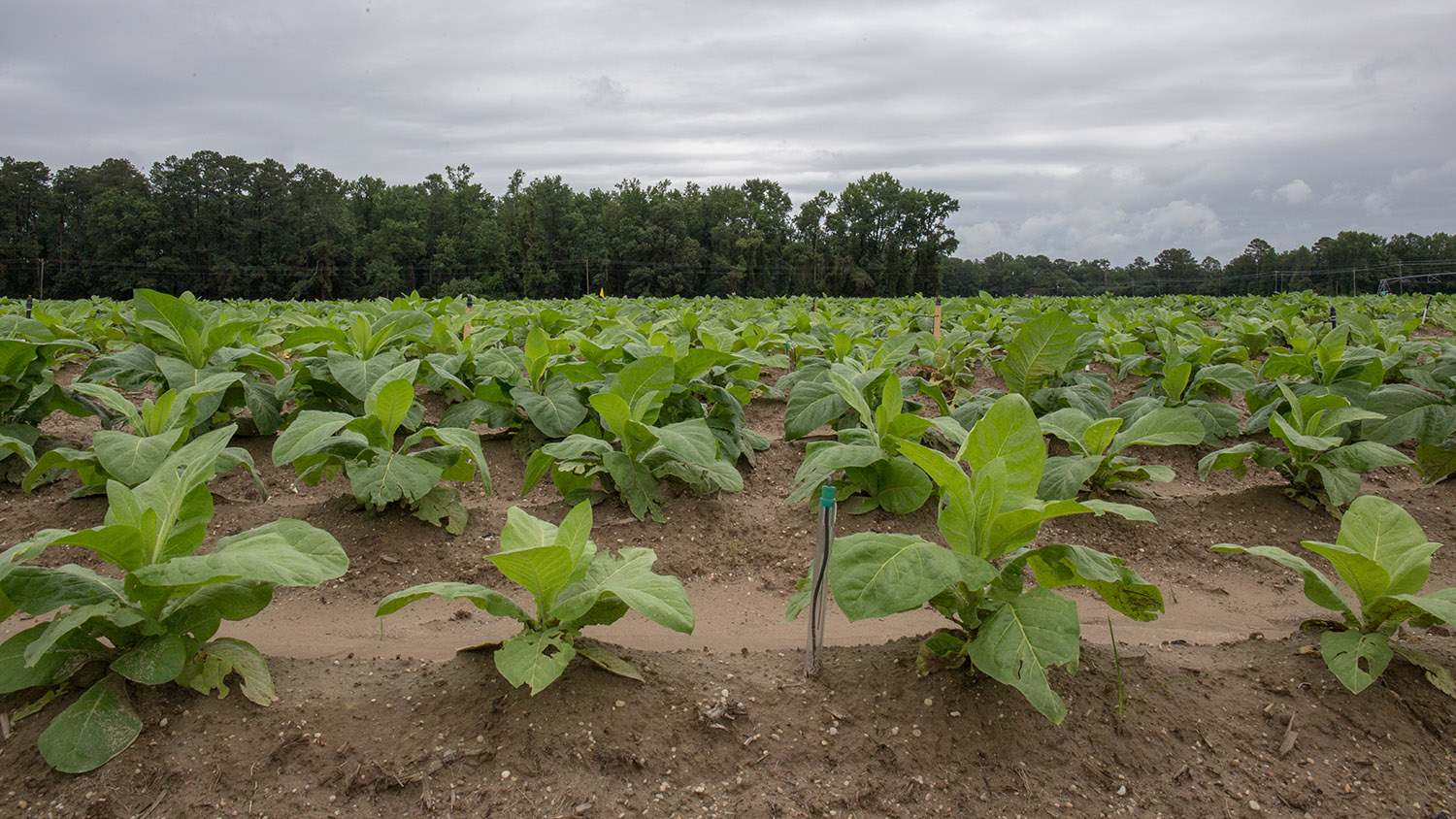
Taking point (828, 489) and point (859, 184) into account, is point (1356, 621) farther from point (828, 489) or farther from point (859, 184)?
point (859, 184)

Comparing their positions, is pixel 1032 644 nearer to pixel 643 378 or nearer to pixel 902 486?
pixel 902 486

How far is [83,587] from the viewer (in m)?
1.90

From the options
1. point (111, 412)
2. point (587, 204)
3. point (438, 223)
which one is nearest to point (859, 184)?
point (587, 204)

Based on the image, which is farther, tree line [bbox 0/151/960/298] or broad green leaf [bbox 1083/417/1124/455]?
tree line [bbox 0/151/960/298]

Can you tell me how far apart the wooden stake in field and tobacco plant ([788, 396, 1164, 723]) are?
43 mm

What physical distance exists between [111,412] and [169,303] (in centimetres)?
93

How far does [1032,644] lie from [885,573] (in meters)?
0.38

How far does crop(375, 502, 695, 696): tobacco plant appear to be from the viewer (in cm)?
186

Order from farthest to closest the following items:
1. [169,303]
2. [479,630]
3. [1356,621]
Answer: [169,303]
[479,630]
[1356,621]

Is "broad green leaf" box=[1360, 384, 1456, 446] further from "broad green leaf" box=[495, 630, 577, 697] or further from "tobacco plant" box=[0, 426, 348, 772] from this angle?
"tobacco plant" box=[0, 426, 348, 772]

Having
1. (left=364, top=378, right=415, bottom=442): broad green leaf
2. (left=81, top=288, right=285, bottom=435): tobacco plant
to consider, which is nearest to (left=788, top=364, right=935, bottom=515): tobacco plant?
(left=364, top=378, right=415, bottom=442): broad green leaf

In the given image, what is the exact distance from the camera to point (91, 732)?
5.96 feet

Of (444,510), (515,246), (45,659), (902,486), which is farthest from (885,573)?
(515,246)

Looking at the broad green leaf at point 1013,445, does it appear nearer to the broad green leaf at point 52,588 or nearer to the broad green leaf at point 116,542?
the broad green leaf at point 116,542
